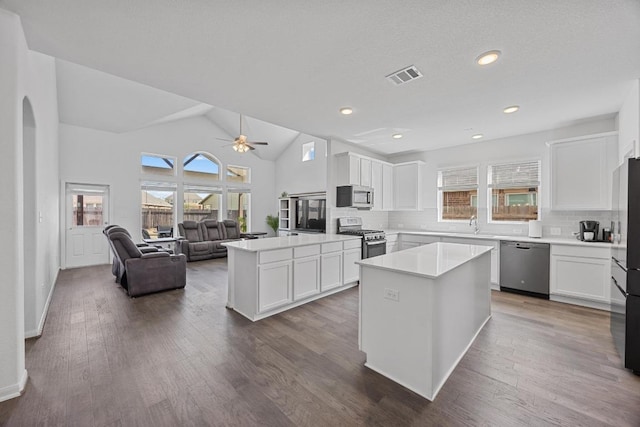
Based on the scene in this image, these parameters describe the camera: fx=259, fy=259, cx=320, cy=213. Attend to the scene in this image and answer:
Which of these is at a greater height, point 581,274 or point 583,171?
point 583,171

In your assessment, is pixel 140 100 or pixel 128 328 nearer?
pixel 128 328

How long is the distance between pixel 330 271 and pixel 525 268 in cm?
299

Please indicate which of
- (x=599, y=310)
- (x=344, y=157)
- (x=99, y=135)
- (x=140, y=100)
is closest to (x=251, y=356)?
(x=344, y=157)

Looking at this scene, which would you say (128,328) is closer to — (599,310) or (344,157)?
(344,157)

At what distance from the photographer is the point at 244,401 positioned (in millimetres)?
1793

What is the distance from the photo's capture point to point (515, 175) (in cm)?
474

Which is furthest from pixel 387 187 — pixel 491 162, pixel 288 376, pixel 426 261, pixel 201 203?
pixel 201 203

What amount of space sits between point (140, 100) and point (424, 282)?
6795 mm

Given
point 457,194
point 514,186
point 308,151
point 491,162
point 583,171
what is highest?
point 308,151

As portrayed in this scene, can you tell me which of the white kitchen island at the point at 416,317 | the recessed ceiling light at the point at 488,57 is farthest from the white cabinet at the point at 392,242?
the recessed ceiling light at the point at 488,57

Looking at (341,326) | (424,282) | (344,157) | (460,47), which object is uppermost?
(460,47)

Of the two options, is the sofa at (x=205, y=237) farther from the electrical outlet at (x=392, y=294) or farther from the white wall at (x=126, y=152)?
the electrical outlet at (x=392, y=294)

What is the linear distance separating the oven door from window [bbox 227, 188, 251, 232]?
18.7 ft

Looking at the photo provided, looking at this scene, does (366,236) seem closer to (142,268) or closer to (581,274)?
(581,274)
